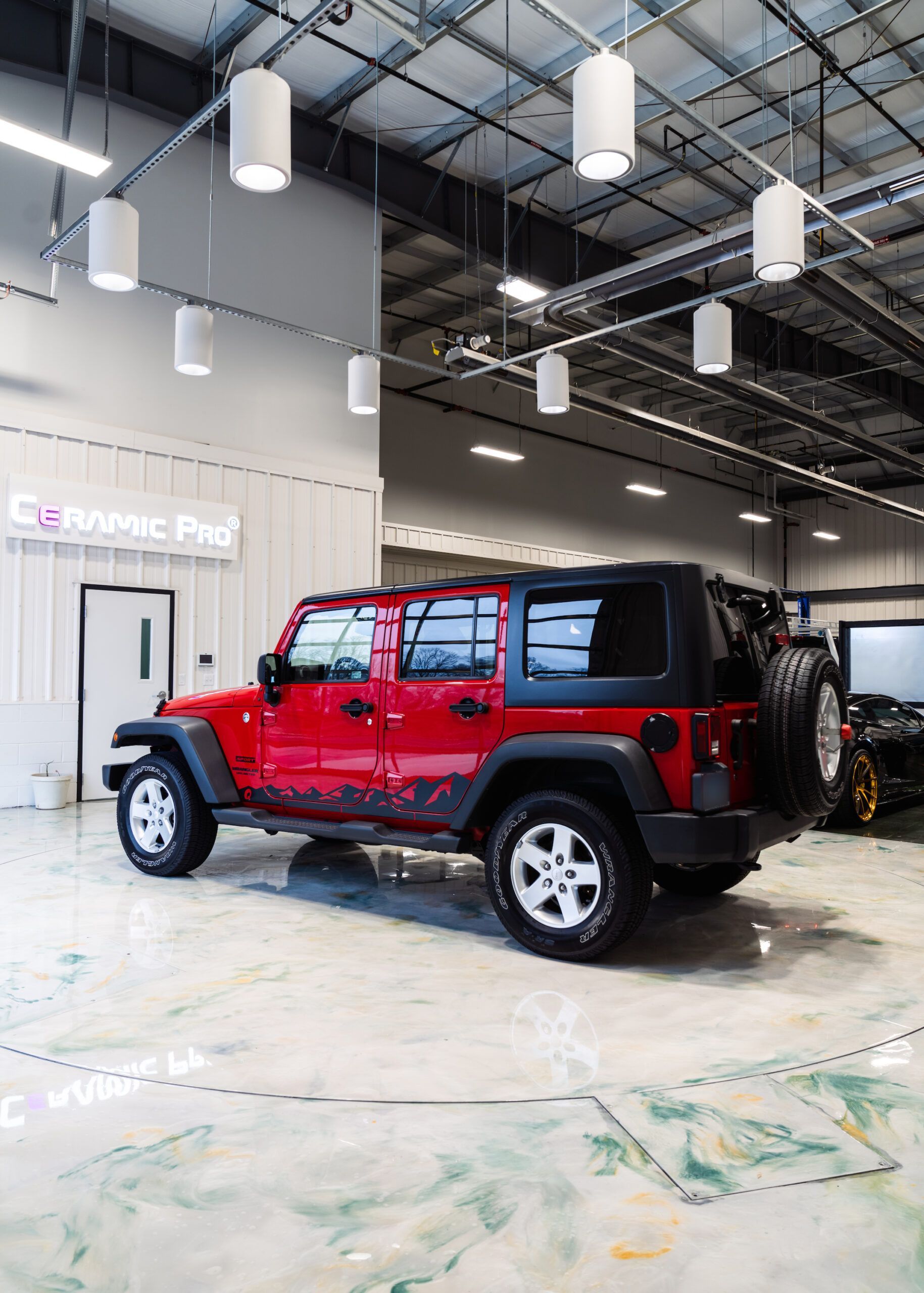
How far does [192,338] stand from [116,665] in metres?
3.55

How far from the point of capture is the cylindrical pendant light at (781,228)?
4.60 metres

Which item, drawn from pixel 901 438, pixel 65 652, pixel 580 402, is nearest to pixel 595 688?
pixel 65 652

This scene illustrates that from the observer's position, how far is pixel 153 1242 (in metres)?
1.87

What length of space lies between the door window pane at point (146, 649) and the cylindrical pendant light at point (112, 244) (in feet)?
13.9

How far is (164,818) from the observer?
17.6 feet

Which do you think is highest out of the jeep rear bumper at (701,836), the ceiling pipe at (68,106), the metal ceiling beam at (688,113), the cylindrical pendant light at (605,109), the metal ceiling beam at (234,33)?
the metal ceiling beam at (234,33)

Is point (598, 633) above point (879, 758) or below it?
above

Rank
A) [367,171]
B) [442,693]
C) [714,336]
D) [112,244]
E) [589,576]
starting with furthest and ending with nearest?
[367,171]
[714,336]
[112,244]
[442,693]
[589,576]

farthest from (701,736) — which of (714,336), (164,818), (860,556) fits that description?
(860,556)

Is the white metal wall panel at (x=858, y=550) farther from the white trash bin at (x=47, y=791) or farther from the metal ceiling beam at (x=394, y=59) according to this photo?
the white trash bin at (x=47, y=791)

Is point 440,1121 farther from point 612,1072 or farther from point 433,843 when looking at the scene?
point 433,843

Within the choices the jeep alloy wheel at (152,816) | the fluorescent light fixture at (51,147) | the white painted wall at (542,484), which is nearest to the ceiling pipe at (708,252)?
the fluorescent light fixture at (51,147)

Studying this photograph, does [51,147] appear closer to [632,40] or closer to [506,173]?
[506,173]

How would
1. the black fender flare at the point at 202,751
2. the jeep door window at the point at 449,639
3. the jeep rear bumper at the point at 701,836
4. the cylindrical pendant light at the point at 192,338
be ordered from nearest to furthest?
the jeep rear bumper at the point at 701,836 → the jeep door window at the point at 449,639 → the black fender flare at the point at 202,751 → the cylindrical pendant light at the point at 192,338
